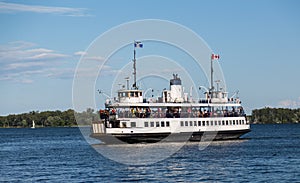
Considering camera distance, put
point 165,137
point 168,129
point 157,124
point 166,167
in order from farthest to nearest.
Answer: point 168,129, point 165,137, point 157,124, point 166,167

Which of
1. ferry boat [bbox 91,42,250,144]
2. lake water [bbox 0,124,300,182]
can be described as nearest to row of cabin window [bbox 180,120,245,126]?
ferry boat [bbox 91,42,250,144]

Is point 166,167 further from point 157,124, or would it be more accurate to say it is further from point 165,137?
point 165,137

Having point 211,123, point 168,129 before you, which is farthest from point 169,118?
point 211,123

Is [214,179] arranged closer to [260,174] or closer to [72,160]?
[260,174]

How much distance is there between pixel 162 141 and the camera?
90750 mm

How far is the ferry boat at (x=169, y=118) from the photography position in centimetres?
8544

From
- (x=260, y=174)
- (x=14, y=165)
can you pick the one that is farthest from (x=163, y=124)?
(x=260, y=174)

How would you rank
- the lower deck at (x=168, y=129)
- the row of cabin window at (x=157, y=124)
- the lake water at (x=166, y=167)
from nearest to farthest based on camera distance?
the lake water at (x=166, y=167)
the lower deck at (x=168, y=129)
the row of cabin window at (x=157, y=124)

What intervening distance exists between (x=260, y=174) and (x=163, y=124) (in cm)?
3527

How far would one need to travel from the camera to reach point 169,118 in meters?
90.9

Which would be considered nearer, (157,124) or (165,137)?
(157,124)

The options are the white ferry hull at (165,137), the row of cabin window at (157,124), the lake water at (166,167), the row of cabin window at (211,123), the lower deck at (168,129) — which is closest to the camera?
the lake water at (166,167)

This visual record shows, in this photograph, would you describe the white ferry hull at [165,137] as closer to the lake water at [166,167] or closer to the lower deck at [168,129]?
the lower deck at [168,129]

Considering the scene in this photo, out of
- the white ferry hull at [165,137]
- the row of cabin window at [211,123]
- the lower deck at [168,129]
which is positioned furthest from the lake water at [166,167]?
the row of cabin window at [211,123]
